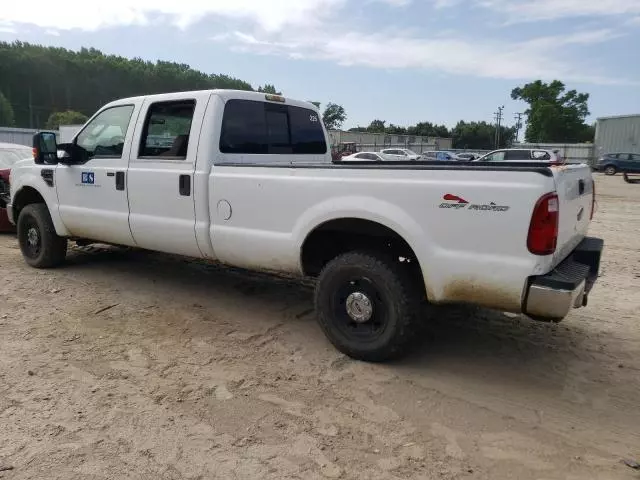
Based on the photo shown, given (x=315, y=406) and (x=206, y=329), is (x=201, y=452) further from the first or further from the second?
(x=206, y=329)

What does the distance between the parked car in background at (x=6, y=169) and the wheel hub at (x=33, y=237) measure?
2415mm

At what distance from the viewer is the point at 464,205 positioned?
3.24 m

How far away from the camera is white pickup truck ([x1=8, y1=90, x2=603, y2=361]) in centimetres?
317

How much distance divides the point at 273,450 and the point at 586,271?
240 centimetres

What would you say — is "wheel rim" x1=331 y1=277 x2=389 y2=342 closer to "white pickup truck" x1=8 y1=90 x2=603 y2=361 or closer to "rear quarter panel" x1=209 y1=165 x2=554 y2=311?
"white pickup truck" x1=8 y1=90 x2=603 y2=361

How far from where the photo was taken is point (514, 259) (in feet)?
10.4

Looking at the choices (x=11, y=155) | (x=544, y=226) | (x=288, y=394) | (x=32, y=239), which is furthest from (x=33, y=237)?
(x=544, y=226)

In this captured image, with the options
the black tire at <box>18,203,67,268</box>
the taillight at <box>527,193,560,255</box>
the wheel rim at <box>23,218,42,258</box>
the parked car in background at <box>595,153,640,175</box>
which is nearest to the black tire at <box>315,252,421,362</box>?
the taillight at <box>527,193,560,255</box>

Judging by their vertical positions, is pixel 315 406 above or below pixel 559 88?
below

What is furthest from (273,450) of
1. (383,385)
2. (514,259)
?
(514,259)

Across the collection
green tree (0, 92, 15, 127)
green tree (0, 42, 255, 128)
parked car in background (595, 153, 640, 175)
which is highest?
green tree (0, 42, 255, 128)

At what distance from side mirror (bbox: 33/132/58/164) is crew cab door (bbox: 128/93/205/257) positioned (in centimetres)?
124

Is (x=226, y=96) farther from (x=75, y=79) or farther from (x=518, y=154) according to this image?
(x=75, y=79)

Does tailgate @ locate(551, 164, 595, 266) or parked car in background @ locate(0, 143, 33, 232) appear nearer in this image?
tailgate @ locate(551, 164, 595, 266)
